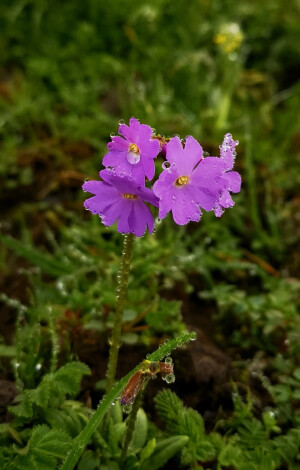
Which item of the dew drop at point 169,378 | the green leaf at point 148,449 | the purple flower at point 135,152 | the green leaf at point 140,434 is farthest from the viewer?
the green leaf at point 140,434

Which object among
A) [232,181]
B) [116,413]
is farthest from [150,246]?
[232,181]

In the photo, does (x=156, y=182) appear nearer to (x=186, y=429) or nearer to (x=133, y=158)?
(x=133, y=158)

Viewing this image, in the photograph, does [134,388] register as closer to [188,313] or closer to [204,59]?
[188,313]

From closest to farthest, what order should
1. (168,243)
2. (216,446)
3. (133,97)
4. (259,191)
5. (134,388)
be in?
(134,388)
(216,446)
(168,243)
(259,191)
(133,97)

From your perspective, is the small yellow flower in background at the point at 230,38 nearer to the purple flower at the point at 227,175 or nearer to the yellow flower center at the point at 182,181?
the purple flower at the point at 227,175

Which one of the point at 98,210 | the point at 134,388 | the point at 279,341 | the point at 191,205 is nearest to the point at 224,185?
the point at 191,205

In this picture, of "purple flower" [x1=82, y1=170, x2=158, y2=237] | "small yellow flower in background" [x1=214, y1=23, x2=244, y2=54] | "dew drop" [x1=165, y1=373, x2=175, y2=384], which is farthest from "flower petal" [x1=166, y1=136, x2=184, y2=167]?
"small yellow flower in background" [x1=214, y1=23, x2=244, y2=54]

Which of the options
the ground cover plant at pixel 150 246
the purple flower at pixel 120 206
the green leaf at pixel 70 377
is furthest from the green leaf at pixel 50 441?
the purple flower at pixel 120 206
